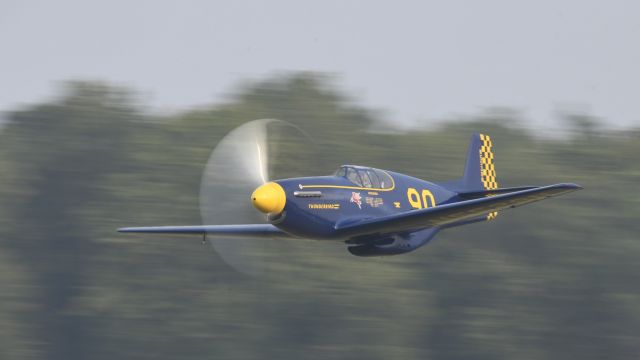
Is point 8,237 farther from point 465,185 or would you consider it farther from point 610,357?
point 465,185

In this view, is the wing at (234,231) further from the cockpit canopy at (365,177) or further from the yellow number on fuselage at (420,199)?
Answer: the yellow number on fuselage at (420,199)

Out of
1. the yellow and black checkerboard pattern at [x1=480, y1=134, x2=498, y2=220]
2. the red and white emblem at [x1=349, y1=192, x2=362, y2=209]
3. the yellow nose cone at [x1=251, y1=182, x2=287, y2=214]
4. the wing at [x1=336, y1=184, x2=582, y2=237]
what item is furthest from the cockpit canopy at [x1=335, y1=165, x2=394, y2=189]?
the yellow and black checkerboard pattern at [x1=480, y1=134, x2=498, y2=220]

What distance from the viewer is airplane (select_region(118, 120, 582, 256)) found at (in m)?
18.0

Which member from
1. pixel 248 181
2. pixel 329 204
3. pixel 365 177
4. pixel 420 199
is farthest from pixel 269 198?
pixel 420 199

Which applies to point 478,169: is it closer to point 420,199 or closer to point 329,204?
point 420,199

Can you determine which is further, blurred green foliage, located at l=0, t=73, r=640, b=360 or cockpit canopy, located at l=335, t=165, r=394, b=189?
blurred green foliage, located at l=0, t=73, r=640, b=360

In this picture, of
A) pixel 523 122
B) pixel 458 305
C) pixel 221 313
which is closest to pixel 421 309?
pixel 458 305

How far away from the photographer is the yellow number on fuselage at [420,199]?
19.8 metres

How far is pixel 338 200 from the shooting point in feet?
61.2

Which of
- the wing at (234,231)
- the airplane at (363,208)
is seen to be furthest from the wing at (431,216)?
the wing at (234,231)

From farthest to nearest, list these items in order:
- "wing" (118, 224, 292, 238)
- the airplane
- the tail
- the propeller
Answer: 1. the tail
2. "wing" (118, 224, 292, 238)
3. the propeller
4. the airplane

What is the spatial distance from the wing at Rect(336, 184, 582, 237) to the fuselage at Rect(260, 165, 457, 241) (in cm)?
26

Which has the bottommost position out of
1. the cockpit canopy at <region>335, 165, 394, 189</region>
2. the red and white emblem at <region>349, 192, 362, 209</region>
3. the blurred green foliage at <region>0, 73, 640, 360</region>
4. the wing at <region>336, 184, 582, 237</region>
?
the blurred green foliage at <region>0, 73, 640, 360</region>

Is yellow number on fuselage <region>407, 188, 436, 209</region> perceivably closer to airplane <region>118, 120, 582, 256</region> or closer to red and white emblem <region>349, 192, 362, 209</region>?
airplane <region>118, 120, 582, 256</region>
